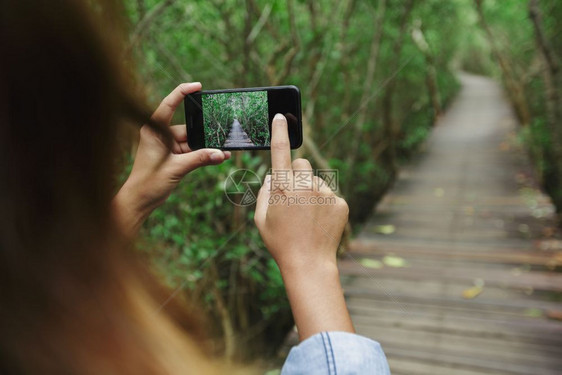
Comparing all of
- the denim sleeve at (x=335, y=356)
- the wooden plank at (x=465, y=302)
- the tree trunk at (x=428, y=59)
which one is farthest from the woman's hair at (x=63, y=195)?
the tree trunk at (x=428, y=59)

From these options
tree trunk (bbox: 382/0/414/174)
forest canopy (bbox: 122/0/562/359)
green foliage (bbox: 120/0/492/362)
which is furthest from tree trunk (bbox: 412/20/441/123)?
tree trunk (bbox: 382/0/414/174)

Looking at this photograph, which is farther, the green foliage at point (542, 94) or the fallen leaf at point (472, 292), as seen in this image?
the green foliage at point (542, 94)

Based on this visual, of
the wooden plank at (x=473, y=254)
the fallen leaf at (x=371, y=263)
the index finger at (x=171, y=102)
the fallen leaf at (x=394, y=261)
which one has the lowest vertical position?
the wooden plank at (x=473, y=254)

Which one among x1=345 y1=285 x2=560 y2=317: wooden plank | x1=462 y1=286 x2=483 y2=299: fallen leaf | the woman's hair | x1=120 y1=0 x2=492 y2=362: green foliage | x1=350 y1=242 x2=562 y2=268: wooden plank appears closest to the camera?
the woman's hair

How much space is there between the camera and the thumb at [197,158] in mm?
801

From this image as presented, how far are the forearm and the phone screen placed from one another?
30 cm

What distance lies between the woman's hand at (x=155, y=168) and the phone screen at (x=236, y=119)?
1.5 inches

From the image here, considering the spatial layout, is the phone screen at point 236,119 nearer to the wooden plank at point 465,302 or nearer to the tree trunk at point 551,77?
the wooden plank at point 465,302

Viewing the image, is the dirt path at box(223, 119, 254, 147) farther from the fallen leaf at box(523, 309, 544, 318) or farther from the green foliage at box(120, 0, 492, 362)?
the fallen leaf at box(523, 309, 544, 318)

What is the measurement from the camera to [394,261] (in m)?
3.12

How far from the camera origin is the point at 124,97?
493mm

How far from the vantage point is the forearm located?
0.59 meters

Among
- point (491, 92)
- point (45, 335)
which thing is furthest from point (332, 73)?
point (491, 92)

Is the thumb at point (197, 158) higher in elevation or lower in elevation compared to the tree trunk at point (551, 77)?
higher
